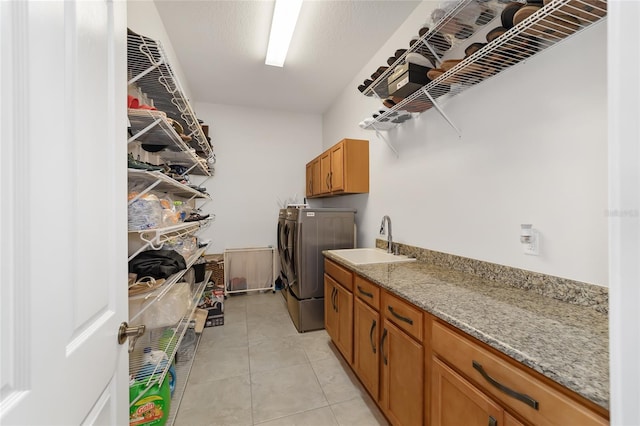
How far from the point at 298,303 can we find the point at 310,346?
0.46m

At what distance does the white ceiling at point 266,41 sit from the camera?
2.06 metres

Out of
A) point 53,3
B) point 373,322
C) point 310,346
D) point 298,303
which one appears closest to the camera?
point 53,3

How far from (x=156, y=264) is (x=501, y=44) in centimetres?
197

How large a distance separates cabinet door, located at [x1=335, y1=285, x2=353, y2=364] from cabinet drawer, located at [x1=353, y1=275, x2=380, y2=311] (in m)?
0.14

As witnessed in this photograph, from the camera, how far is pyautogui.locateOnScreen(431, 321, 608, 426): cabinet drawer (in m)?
0.65

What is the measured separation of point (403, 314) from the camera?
1302mm

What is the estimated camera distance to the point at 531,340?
2.64 ft

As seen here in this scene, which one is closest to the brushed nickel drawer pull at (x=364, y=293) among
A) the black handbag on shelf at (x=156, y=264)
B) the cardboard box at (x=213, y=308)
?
the black handbag on shelf at (x=156, y=264)

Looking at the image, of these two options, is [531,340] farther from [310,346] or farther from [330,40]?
[330,40]

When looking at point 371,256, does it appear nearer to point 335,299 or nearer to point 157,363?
point 335,299

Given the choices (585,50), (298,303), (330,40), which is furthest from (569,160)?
(298,303)

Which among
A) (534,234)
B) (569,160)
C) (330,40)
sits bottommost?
(534,234)

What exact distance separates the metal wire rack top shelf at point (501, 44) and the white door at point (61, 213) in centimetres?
147

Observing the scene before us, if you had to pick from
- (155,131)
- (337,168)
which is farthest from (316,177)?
(155,131)
